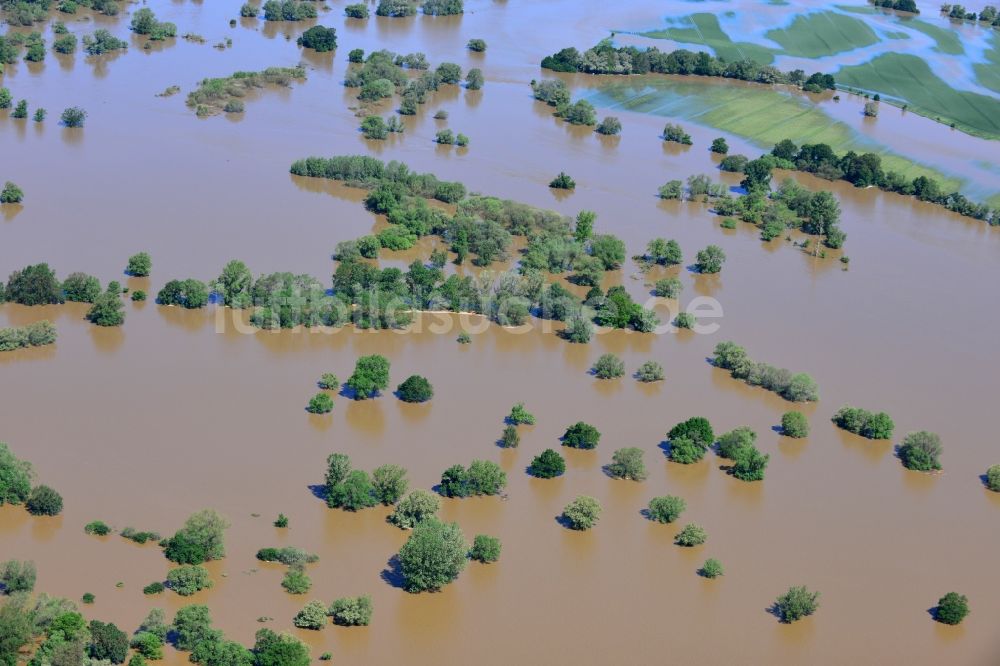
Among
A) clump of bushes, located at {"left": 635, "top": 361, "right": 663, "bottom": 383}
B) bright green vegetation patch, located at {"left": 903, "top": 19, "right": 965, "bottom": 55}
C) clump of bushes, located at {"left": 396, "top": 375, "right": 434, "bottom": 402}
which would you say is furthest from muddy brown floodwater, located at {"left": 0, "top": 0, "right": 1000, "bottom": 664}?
bright green vegetation patch, located at {"left": 903, "top": 19, "right": 965, "bottom": 55}

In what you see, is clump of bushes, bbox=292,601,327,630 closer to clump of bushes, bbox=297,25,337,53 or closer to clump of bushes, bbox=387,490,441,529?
clump of bushes, bbox=387,490,441,529

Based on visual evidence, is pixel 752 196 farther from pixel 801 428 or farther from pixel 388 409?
pixel 388 409

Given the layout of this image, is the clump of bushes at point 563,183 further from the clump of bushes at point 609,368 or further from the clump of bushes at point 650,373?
the clump of bushes at point 650,373

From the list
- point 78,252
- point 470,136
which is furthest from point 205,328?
point 470,136

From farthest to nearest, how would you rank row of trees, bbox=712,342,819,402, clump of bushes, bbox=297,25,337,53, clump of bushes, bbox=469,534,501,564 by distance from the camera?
clump of bushes, bbox=297,25,337,53 → row of trees, bbox=712,342,819,402 → clump of bushes, bbox=469,534,501,564

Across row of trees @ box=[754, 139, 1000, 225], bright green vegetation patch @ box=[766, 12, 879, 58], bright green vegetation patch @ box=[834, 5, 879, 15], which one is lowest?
row of trees @ box=[754, 139, 1000, 225]

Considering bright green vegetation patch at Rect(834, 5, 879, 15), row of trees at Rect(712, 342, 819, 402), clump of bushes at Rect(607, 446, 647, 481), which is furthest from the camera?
bright green vegetation patch at Rect(834, 5, 879, 15)

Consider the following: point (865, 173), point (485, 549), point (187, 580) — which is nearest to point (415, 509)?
point (485, 549)

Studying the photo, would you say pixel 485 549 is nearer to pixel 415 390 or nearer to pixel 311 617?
pixel 311 617
